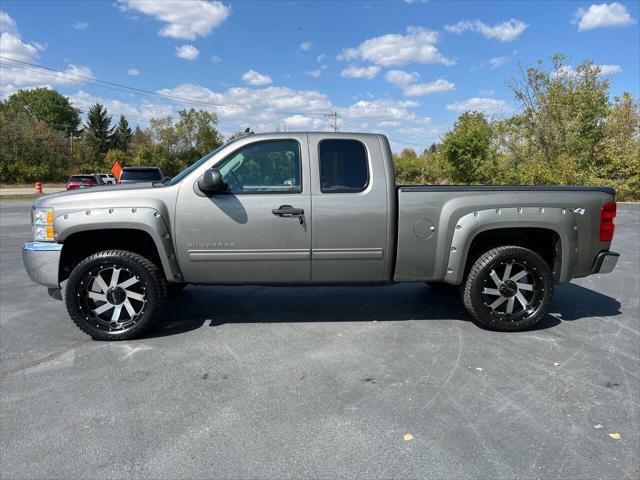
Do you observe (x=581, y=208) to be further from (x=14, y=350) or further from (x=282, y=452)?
(x=14, y=350)

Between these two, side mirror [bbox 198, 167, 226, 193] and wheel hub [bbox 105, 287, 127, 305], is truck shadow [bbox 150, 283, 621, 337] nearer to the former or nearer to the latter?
wheel hub [bbox 105, 287, 127, 305]

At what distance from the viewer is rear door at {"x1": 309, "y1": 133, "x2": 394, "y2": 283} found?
4.18 meters

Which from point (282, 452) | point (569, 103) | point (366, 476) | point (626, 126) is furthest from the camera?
point (626, 126)

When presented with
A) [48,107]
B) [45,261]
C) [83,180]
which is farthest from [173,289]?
[48,107]

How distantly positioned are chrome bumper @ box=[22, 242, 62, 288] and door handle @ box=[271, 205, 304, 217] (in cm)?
204

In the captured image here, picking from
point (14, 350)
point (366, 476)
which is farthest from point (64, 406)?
point (366, 476)

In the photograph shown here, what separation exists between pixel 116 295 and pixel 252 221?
150cm

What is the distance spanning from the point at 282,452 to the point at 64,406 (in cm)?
163

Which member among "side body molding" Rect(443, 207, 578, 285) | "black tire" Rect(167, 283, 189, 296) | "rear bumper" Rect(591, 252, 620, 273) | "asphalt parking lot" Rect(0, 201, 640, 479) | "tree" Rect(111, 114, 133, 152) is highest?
"tree" Rect(111, 114, 133, 152)

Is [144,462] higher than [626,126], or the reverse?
[626,126]

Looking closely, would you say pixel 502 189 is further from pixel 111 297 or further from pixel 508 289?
pixel 111 297

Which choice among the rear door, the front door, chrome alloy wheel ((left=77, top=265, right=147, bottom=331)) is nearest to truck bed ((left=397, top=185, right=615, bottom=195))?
the rear door

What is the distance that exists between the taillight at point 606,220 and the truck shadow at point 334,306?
1035mm

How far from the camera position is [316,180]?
13.8ft
